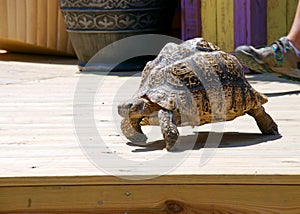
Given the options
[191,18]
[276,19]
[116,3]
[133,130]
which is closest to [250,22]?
[276,19]

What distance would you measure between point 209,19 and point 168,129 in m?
2.68

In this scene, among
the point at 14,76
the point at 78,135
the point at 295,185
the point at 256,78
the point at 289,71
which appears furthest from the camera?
the point at 14,76

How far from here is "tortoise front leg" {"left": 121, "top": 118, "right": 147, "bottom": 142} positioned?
3.10 meters

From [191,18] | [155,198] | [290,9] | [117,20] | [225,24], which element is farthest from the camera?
[117,20]

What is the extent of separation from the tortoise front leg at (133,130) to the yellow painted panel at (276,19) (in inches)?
95.0

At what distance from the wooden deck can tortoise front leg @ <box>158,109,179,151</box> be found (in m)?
0.05

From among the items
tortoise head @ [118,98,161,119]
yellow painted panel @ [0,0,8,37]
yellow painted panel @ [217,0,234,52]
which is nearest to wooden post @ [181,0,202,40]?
yellow painted panel @ [217,0,234,52]

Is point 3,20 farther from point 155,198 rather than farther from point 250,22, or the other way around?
point 155,198

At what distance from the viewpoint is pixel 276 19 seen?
531 centimetres

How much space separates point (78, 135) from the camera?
331cm

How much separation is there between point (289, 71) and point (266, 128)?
4.58 feet

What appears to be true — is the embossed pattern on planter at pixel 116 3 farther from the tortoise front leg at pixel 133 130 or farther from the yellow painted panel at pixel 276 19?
the tortoise front leg at pixel 133 130

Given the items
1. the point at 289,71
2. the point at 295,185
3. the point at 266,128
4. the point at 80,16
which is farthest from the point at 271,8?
the point at 295,185

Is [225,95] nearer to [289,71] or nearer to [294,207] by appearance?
[294,207]
